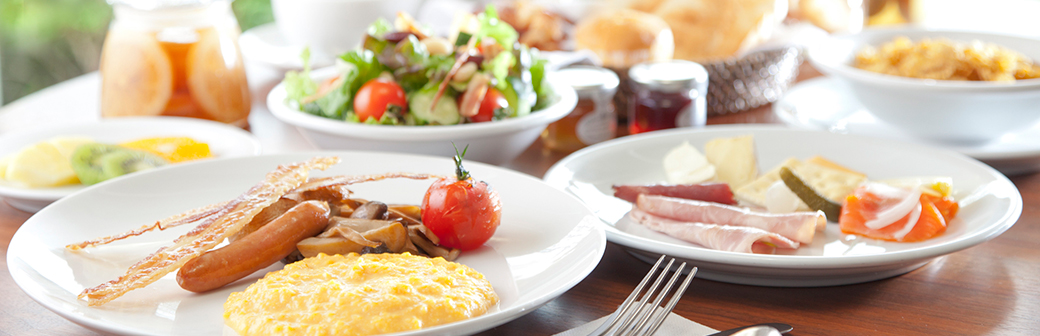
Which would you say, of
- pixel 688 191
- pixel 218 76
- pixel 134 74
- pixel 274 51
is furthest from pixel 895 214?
pixel 274 51

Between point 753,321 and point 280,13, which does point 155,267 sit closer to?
point 753,321

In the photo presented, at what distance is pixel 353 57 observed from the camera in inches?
77.8

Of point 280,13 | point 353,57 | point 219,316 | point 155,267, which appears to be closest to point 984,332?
point 219,316

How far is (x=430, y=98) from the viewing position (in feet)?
6.26

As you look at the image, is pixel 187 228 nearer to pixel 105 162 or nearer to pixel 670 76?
pixel 105 162

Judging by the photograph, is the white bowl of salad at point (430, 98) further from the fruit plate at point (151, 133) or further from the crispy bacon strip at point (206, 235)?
the crispy bacon strip at point (206, 235)

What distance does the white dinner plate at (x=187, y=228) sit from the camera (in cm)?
99

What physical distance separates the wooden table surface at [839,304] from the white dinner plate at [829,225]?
4 centimetres

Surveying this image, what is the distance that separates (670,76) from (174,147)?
51.6 inches

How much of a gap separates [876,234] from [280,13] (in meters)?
2.31

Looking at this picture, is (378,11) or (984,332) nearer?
(984,332)

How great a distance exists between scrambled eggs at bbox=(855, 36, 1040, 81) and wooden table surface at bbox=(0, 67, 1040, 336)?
78cm

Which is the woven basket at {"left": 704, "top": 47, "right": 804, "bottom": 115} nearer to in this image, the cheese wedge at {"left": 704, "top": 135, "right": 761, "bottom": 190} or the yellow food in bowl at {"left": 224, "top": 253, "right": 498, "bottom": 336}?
the cheese wedge at {"left": 704, "top": 135, "right": 761, "bottom": 190}

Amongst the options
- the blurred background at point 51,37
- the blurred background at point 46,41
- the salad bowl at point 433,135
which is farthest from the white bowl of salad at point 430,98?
the blurred background at point 46,41
